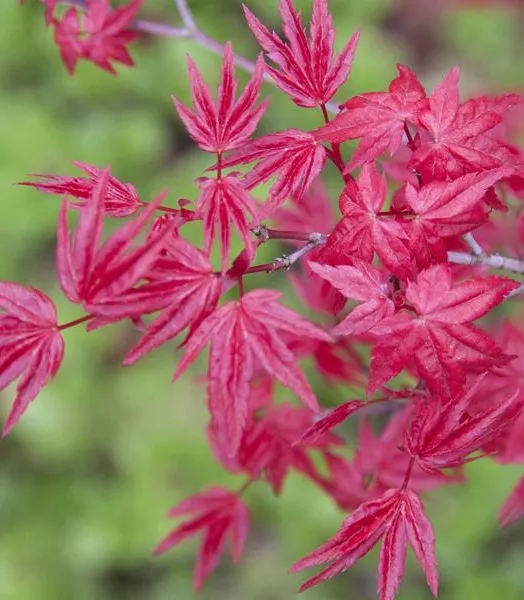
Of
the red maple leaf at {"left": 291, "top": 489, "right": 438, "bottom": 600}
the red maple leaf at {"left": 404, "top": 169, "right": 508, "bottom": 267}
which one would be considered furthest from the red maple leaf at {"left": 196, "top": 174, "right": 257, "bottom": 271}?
the red maple leaf at {"left": 291, "top": 489, "right": 438, "bottom": 600}

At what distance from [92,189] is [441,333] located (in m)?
0.29

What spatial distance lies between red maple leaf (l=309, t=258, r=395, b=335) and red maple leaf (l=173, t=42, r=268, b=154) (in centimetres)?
13

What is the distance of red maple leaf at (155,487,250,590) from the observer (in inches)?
36.7

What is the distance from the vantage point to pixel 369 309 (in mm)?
570

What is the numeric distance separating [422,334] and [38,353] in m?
0.29

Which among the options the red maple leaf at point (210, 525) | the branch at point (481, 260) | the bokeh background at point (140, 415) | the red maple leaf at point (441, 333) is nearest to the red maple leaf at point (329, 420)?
the red maple leaf at point (441, 333)

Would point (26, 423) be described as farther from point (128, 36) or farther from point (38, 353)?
point (38, 353)

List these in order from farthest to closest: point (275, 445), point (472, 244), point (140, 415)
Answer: point (140, 415) → point (275, 445) → point (472, 244)

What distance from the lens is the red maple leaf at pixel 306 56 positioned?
0.60m

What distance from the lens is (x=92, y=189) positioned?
58 cm

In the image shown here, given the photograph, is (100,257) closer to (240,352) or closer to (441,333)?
(240,352)

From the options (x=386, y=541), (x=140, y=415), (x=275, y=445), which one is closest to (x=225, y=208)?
(x=386, y=541)

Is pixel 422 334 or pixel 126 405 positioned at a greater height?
pixel 126 405

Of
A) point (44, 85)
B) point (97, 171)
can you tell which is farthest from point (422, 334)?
point (44, 85)
